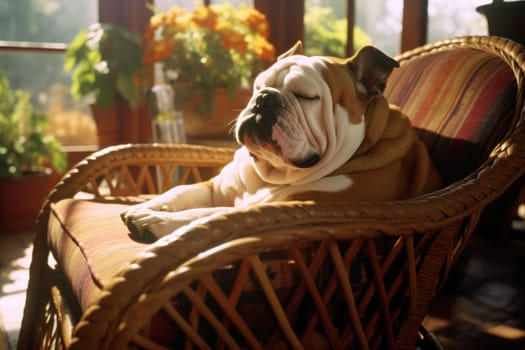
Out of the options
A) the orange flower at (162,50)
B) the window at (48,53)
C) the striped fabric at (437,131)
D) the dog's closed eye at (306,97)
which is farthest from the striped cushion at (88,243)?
the window at (48,53)

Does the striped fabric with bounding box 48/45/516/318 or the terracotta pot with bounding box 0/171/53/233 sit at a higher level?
the striped fabric with bounding box 48/45/516/318

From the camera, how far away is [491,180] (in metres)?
0.93

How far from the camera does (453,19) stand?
7.41 ft

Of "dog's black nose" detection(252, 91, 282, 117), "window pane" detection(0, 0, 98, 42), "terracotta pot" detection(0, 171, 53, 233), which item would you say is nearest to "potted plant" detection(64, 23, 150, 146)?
"window pane" detection(0, 0, 98, 42)

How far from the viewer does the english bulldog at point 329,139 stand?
1.04 m

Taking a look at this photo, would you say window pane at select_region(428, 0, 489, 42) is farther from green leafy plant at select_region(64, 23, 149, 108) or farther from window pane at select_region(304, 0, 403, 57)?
green leafy plant at select_region(64, 23, 149, 108)

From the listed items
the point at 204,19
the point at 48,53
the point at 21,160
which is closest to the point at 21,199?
the point at 21,160

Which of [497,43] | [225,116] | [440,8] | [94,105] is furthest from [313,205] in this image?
[94,105]

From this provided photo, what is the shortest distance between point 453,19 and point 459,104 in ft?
4.01

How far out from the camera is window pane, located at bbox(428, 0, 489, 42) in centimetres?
221

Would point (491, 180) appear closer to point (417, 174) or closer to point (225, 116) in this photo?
point (417, 174)

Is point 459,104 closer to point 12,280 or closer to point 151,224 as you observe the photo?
point 151,224

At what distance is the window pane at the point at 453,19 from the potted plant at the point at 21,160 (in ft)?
6.52

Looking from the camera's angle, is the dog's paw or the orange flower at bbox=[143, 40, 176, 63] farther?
the orange flower at bbox=[143, 40, 176, 63]
